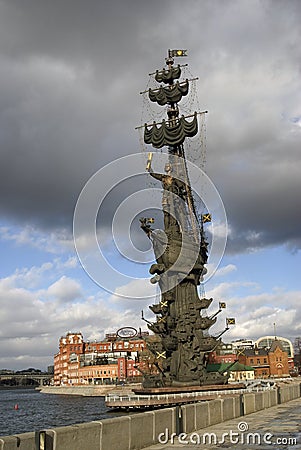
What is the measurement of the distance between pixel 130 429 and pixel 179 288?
5350 centimetres

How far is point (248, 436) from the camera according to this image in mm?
17531

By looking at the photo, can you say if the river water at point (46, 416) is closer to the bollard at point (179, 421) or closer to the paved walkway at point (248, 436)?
the paved walkway at point (248, 436)

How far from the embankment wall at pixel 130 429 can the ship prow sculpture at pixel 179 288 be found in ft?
135

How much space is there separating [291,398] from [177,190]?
145 feet

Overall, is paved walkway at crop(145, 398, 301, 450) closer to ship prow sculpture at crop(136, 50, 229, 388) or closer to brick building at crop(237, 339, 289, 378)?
ship prow sculpture at crop(136, 50, 229, 388)

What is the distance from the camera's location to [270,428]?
19.5 metres

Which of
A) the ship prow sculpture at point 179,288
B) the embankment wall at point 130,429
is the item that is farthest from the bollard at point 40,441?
the ship prow sculpture at point 179,288

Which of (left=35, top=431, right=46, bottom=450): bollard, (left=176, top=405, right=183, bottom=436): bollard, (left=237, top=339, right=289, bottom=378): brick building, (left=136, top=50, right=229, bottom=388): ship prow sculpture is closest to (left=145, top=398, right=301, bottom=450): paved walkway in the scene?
(left=176, top=405, right=183, bottom=436): bollard

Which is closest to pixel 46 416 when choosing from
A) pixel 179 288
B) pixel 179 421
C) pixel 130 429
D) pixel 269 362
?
pixel 179 288

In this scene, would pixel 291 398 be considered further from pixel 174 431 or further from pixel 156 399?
pixel 156 399

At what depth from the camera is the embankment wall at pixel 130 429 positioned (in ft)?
40.3

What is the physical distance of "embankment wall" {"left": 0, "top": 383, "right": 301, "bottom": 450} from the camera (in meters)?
12.3

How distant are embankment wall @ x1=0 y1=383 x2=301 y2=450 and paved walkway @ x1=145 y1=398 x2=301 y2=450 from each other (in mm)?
343

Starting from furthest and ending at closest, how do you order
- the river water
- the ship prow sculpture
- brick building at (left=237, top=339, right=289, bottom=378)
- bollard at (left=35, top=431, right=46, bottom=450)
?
brick building at (left=237, top=339, right=289, bottom=378)
the ship prow sculpture
the river water
bollard at (left=35, top=431, right=46, bottom=450)
